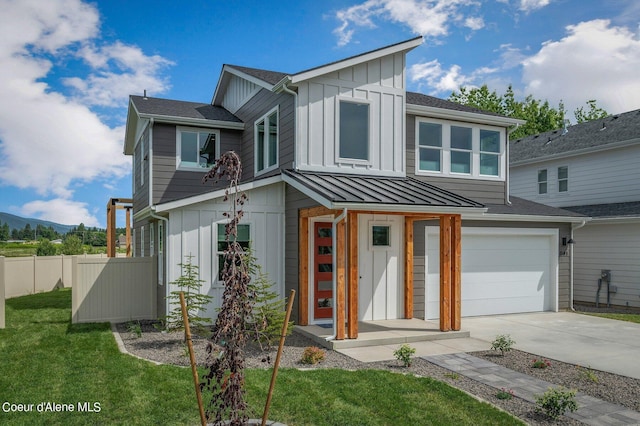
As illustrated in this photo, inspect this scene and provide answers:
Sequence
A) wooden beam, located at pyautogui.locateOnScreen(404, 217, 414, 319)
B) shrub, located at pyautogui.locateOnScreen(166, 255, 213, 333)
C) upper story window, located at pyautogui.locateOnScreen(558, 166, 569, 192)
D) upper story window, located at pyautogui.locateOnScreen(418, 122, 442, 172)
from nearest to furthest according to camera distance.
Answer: shrub, located at pyautogui.locateOnScreen(166, 255, 213, 333)
wooden beam, located at pyautogui.locateOnScreen(404, 217, 414, 319)
upper story window, located at pyautogui.locateOnScreen(418, 122, 442, 172)
upper story window, located at pyautogui.locateOnScreen(558, 166, 569, 192)

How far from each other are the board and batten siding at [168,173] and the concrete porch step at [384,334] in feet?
18.5

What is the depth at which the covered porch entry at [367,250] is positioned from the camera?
28.4 ft

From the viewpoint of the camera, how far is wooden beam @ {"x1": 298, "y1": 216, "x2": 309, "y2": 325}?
10.2 meters

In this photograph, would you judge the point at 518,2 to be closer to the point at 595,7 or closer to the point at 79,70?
the point at 595,7

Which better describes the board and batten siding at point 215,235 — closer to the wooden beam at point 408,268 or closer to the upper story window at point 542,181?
the wooden beam at point 408,268

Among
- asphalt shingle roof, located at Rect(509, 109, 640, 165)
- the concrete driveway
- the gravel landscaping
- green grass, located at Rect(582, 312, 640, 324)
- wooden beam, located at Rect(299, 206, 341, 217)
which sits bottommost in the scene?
green grass, located at Rect(582, 312, 640, 324)

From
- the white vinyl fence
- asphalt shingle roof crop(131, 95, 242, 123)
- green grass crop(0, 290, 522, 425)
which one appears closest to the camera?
green grass crop(0, 290, 522, 425)

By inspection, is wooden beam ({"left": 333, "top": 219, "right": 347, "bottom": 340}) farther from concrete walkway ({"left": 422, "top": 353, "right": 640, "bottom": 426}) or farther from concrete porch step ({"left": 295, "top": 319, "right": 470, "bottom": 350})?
concrete walkway ({"left": 422, "top": 353, "right": 640, "bottom": 426})

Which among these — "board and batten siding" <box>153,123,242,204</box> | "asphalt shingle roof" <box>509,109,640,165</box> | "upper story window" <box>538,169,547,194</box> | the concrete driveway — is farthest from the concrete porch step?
"upper story window" <box>538,169,547,194</box>

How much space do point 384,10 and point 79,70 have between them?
1104cm

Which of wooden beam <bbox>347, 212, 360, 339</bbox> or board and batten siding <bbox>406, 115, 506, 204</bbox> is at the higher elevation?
board and batten siding <bbox>406, 115, 506, 204</bbox>

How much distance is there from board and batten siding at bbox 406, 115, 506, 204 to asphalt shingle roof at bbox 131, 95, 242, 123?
5.24 m

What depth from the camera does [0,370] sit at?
6984 mm

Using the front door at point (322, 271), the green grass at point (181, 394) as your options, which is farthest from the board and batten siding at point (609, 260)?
the green grass at point (181, 394)
